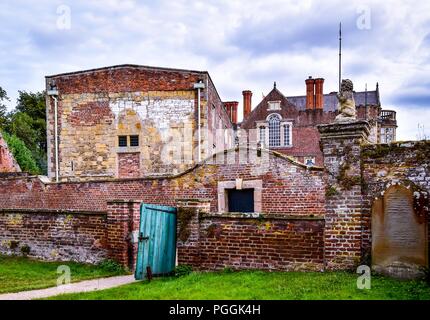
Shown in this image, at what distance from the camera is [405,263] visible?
297 inches

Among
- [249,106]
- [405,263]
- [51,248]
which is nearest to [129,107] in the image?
[51,248]

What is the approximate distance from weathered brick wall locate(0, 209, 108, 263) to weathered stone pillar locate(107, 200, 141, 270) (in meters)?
0.32

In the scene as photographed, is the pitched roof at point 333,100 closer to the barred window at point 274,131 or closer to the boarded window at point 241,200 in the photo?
the barred window at point 274,131

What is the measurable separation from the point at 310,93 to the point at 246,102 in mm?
6996

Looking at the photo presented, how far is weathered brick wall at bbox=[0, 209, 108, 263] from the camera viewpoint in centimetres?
1080

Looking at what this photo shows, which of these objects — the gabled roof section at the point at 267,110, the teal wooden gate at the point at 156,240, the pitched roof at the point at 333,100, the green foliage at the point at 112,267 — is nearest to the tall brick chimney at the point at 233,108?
the gabled roof section at the point at 267,110

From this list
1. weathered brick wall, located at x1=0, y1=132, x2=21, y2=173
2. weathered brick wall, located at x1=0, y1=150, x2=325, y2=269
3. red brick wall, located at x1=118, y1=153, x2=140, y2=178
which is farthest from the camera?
weathered brick wall, located at x1=0, y1=132, x2=21, y2=173

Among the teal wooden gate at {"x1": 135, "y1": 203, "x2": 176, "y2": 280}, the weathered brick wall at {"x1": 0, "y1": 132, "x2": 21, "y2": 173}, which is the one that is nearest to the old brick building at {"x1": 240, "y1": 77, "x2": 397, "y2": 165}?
the weathered brick wall at {"x1": 0, "y1": 132, "x2": 21, "y2": 173}

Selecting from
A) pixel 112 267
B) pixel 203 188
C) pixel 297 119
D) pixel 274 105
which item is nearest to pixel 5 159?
pixel 203 188

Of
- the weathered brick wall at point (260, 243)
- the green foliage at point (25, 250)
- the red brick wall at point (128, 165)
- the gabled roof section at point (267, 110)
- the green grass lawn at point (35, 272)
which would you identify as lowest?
the green grass lawn at point (35, 272)

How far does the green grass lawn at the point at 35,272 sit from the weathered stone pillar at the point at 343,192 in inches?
200

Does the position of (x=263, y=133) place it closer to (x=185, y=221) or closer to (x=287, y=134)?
(x=287, y=134)

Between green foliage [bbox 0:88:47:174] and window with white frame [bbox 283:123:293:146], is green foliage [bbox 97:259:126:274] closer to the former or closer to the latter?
green foliage [bbox 0:88:47:174]

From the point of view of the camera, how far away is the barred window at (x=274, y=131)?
41.8 m
